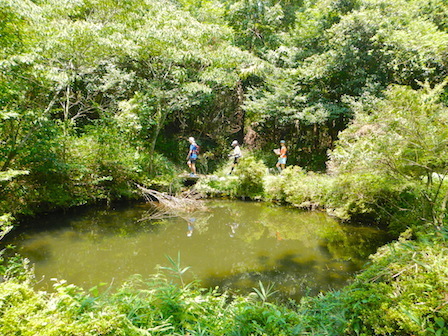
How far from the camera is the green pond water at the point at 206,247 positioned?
4.57m

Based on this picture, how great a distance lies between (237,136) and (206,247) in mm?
10849

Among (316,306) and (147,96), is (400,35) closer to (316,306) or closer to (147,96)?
(147,96)

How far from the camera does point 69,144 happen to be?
7395 millimetres

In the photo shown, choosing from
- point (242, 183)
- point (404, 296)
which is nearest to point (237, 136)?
point (242, 183)

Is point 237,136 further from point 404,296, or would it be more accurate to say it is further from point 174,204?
point 404,296

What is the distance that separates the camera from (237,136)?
627 inches

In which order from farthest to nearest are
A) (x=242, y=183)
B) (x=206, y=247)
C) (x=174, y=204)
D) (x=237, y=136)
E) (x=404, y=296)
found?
(x=237, y=136) < (x=242, y=183) < (x=174, y=204) < (x=206, y=247) < (x=404, y=296)

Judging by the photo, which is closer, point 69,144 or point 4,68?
point 4,68

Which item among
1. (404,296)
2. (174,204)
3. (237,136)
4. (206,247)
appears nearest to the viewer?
(404,296)

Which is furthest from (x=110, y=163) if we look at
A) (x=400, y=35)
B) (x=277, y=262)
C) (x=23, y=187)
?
(x=400, y=35)

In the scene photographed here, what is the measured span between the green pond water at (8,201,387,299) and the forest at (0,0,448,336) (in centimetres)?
44

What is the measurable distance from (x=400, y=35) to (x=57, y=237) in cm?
1285

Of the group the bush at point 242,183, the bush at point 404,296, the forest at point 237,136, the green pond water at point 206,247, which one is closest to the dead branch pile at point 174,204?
the green pond water at point 206,247

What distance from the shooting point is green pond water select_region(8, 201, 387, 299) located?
15.0 ft
